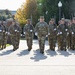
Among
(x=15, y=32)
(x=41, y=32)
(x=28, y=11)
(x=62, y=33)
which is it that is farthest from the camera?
(x=28, y=11)

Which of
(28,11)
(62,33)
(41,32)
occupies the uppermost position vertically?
(28,11)

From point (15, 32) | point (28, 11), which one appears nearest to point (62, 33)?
point (15, 32)

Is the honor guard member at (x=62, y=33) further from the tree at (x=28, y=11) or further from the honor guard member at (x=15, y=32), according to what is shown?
the tree at (x=28, y=11)

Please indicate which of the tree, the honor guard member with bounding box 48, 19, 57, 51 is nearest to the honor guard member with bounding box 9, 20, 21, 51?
the honor guard member with bounding box 48, 19, 57, 51

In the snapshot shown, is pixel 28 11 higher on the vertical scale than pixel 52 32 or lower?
higher

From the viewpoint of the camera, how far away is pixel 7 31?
21625mm

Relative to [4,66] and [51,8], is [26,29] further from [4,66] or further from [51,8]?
[51,8]

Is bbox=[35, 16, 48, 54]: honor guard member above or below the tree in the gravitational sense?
below

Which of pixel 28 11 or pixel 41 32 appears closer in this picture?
pixel 41 32

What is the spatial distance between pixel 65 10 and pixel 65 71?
37.2 m

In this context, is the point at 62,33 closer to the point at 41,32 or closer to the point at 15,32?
the point at 41,32

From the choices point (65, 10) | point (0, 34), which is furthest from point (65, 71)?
point (65, 10)

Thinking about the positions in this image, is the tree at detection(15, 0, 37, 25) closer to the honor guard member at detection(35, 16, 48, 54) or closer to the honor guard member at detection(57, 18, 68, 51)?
the honor guard member at detection(57, 18, 68, 51)

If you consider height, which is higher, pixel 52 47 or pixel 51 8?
pixel 51 8
